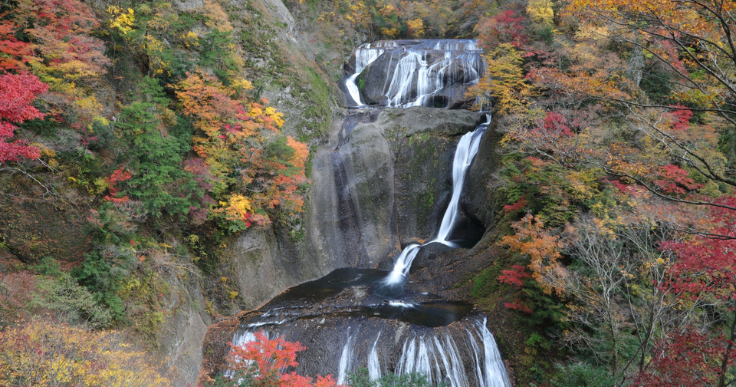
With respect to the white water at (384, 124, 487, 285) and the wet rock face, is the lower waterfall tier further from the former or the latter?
the white water at (384, 124, 487, 285)

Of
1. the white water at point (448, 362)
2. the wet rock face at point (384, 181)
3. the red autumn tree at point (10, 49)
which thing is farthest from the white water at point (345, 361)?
the red autumn tree at point (10, 49)

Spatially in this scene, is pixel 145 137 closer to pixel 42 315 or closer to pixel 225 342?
pixel 42 315

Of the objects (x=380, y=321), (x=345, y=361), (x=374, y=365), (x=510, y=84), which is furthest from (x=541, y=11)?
(x=345, y=361)

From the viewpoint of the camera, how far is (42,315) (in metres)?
6.74

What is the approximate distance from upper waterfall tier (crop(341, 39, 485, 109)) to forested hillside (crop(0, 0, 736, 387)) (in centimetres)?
538

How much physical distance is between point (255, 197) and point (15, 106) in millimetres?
7067

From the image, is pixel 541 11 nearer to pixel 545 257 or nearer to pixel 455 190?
pixel 455 190

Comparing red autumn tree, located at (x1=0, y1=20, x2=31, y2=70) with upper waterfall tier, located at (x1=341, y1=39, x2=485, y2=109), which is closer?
red autumn tree, located at (x1=0, y1=20, x2=31, y2=70)

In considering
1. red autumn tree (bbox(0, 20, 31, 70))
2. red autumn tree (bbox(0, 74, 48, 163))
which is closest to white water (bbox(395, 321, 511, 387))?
red autumn tree (bbox(0, 74, 48, 163))

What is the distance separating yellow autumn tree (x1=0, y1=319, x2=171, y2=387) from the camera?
527 cm

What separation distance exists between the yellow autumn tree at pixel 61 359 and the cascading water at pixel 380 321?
4514mm

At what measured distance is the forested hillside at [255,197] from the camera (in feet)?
19.3

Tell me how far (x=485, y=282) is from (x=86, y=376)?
11588mm

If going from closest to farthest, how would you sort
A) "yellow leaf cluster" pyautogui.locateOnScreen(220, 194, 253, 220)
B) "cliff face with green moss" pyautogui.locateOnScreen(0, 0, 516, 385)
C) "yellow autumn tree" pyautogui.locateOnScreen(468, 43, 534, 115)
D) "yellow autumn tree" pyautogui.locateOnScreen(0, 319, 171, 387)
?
"yellow autumn tree" pyautogui.locateOnScreen(0, 319, 171, 387), "cliff face with green moss" pyautogui.locateOnScreen(0, 0, 516, 385), "yellow leaf cluster" pyautogui.locateOnScreen(220, 194, 253, 220), "yellow autumn tree" pyautogui.locateOnScreen(468, 43, 534, 115)
